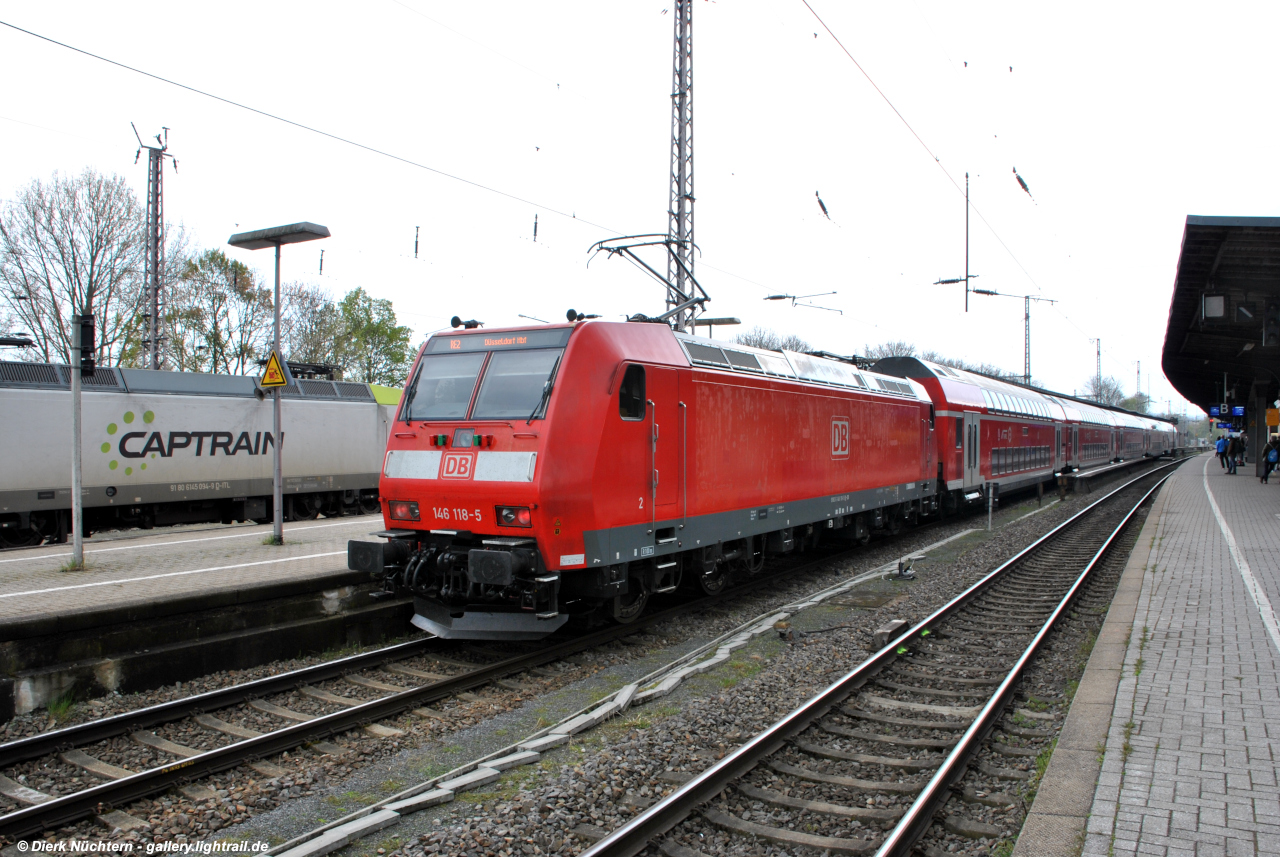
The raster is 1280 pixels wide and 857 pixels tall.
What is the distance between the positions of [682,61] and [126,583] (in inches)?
488

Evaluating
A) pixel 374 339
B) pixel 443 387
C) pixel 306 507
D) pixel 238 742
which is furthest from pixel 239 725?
pixel 374 339

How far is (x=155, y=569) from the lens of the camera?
9867 mm

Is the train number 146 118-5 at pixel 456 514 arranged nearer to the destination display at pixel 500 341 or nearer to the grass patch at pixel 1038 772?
the destination display at pixel 500 341

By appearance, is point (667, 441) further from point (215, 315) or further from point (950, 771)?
point (215, 315)

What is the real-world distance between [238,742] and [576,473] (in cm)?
335

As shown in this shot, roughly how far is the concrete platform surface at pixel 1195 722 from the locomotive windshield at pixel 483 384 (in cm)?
521

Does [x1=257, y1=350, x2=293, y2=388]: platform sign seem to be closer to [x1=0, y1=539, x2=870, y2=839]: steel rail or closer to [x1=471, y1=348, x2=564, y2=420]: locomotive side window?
[x1=471, y1=348, x2=564, y2=420]: locomotive side window

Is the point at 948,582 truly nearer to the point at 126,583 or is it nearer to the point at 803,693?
the point at 803,693

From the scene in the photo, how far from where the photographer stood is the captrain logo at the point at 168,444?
14.9m

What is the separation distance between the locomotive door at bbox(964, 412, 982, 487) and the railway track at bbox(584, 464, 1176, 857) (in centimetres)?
1122

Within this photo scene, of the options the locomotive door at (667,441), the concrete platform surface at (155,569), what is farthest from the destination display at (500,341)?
the concrete platform surface at (155,569)

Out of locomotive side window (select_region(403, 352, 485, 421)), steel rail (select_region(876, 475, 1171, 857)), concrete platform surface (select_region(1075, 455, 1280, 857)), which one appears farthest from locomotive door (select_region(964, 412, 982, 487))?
locomotive side window (select_region(403, 352, 485, 421))

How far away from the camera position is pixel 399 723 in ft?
20.3

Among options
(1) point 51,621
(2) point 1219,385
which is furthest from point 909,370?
(2) point 1219,385
